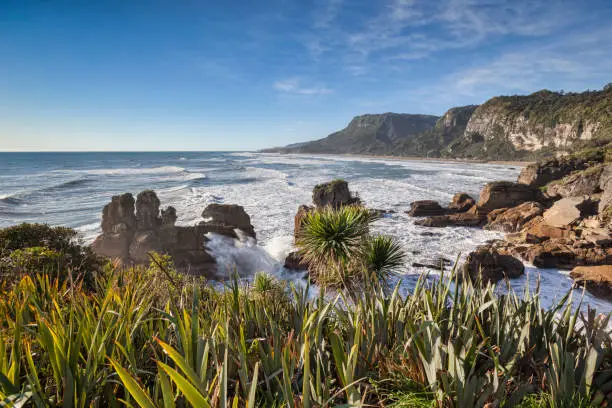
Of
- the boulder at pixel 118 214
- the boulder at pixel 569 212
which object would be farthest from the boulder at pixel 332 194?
the boulder at pixel 118 214

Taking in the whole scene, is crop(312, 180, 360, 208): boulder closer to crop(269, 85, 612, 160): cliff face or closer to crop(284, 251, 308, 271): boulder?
crop(284, 251, 308, 271): boulder

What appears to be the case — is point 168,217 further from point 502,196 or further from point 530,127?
point 530,127

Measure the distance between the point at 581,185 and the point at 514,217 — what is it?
7614 millimetres

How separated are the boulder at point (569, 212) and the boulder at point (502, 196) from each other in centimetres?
429

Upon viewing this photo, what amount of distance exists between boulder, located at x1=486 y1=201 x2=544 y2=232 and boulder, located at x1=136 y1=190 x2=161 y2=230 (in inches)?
786

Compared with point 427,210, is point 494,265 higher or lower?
lower

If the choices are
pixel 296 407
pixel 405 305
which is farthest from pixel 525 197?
pixel 296 407

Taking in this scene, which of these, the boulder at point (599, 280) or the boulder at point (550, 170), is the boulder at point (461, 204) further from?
the boulder at point (599, 280)

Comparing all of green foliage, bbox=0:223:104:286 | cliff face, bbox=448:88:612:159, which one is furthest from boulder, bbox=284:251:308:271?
cliff face, bbox=448:88:612:159

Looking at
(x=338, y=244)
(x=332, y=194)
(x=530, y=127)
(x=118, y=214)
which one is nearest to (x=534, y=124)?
(x=530, y=127)

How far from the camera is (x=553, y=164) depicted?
29219 millimetres

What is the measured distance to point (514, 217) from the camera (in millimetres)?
19297

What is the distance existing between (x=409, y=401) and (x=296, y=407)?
988 millimetres

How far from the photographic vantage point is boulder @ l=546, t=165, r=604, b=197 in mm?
21658
